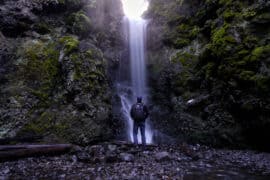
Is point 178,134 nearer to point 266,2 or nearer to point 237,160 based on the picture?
point 237,160

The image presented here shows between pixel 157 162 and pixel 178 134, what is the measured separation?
11.7 ft

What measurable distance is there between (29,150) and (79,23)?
7.72 m

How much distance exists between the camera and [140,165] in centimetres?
690

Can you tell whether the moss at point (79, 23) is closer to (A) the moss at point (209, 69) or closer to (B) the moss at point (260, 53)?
(A) the moss at point (209, 69)

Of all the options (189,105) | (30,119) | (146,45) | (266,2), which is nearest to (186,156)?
(189,105)

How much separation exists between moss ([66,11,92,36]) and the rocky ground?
688 centimetres

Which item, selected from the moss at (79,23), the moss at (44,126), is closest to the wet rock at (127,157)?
the moss at (44,126)

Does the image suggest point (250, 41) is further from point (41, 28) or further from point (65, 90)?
point (41, 28)

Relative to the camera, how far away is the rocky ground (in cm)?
605

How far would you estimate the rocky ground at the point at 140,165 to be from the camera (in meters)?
6.05

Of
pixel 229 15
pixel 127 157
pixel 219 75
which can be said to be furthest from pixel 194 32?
pixel 127 157

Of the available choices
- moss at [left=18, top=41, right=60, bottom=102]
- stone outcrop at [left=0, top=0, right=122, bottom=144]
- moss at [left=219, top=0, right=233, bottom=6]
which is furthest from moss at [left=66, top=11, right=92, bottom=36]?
moss at [left=219, top=0, right=233, bottom=6]

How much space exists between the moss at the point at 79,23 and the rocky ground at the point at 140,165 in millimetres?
6878

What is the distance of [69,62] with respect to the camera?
10.7 metres
